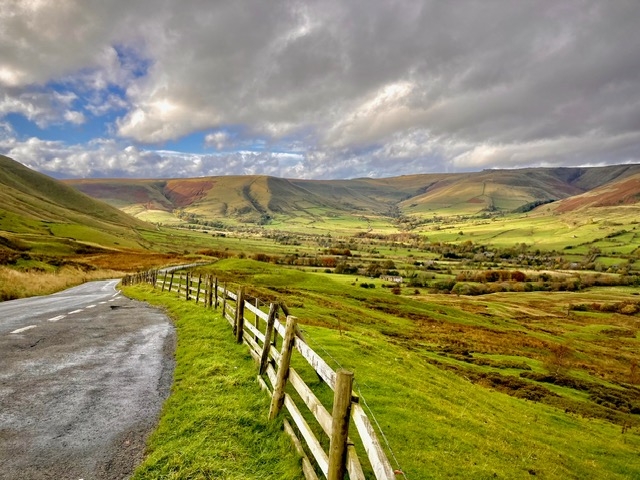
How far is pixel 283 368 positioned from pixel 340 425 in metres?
3.80

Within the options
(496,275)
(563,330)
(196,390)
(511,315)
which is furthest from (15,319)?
(496,275)

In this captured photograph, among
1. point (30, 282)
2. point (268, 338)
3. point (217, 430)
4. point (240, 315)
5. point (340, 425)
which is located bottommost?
point (30, 282)

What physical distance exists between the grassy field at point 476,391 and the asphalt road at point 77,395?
17.0 ft

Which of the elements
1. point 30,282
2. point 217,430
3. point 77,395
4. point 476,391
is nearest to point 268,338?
point 217,430

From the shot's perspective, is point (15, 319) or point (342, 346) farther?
point (15, 319)

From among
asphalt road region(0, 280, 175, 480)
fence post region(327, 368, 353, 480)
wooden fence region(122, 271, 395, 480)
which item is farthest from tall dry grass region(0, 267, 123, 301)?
fence post region(327, 368, 353, 480)

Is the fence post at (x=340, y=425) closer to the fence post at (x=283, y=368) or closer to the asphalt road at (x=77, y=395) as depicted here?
the fence post at (x=283, y=368)

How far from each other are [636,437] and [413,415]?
22.1 metres

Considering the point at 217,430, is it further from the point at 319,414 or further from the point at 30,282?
the point at 30,282

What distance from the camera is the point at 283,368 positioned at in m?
9.76

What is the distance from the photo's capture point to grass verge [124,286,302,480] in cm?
762

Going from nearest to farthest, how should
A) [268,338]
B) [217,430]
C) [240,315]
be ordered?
[217,430]
[268,338]
[240,315]

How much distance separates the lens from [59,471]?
7.27 meters

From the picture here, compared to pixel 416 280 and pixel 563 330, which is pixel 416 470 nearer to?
pixel 563 330
